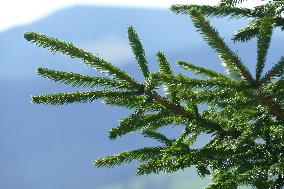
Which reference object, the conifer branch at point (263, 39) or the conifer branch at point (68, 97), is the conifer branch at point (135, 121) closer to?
the conifer branch at point (68, 97)

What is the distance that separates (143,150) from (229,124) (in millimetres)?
842

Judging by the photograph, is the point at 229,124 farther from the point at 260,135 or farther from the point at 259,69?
the point at 259,69

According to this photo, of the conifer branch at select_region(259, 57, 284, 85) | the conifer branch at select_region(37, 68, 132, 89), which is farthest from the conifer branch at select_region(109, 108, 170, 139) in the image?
the conifer branch at select_region(259, 57, 284, 85)

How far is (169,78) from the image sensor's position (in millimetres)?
3535

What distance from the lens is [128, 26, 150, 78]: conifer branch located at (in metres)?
4.33

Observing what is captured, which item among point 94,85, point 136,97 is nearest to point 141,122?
point 136,97

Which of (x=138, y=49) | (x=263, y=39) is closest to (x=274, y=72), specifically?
(x=263, y=39)

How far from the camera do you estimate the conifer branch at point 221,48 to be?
10.4 feet

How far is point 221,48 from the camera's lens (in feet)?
11.2

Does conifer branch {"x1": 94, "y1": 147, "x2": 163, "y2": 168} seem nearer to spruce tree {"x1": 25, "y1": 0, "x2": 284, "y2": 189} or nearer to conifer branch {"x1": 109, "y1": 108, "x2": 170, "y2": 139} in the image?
spruce tree {"x1": 25, "y1": 0, "x2": 284, "y2": 189}

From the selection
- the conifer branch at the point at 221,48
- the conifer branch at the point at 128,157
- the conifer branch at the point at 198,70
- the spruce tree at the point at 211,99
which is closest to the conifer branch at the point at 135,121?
the spruce tree at the point at 211,99

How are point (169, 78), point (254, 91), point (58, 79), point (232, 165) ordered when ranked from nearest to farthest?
1. point (169, 78)
2. point (254, 91)
3. point (58, 79)
4. point (232, 165)

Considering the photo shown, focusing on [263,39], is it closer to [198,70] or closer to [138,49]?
[198,70]

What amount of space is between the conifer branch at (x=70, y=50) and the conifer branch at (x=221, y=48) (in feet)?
3.37
